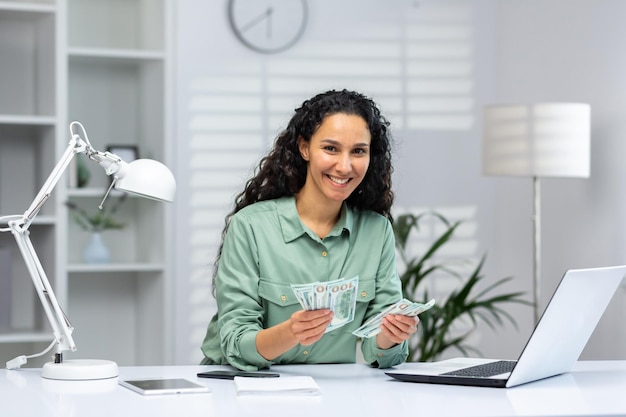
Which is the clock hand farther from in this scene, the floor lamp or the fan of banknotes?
the fan of banknotes

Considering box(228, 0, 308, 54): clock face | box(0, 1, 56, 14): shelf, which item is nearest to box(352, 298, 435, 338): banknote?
box(0, 1, 56, 14): shelf

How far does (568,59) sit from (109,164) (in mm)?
2650

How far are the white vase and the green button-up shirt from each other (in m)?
1.68

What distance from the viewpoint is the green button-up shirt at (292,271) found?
7.36 feet

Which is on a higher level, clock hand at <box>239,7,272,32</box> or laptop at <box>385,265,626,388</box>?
clock hand at <box>239,7,272,32</box>

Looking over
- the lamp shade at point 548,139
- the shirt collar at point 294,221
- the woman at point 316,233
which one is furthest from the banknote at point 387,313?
the lamp shade at point 548,139

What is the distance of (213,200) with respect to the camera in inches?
167

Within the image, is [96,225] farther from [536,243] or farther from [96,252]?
[536,243]

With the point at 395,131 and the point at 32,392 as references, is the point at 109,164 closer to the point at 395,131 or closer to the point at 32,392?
the point at 32,392

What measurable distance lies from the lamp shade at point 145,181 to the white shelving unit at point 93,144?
1.80 m

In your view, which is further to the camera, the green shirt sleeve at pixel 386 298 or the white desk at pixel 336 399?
the green shirt sleeve at pixel 386 298

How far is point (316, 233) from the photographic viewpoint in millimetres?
2377

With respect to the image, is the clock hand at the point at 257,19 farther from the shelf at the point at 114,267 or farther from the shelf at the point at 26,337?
the shelf at the point at 26,337

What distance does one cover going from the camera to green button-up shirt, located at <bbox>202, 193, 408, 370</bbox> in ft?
7.36
